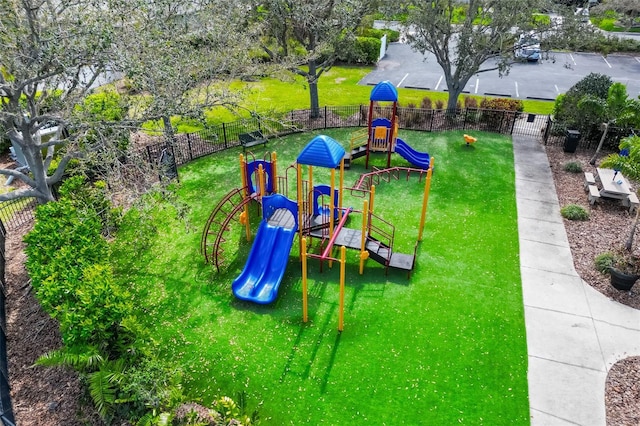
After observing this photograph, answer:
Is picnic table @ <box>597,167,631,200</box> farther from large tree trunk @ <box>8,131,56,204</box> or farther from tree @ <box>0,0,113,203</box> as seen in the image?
large tree trunk @ <box>8,131,56,204</box>

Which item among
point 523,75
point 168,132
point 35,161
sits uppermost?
point 168,132

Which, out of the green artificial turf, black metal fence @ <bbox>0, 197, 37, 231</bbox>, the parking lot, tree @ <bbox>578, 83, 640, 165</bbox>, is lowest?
the green artificial turf

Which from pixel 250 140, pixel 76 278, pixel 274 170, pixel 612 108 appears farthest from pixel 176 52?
pixel 612 108

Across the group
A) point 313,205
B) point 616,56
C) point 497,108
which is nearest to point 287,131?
point 313,205

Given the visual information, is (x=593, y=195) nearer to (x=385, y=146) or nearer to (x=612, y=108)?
(x=612, y=108)

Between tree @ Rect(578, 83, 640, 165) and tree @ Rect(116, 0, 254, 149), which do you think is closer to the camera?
tree @ Rect(116, 0, 254, 149)

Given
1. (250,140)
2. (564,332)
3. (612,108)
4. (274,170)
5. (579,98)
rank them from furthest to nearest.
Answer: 1. (579,98)
2. (250,140)
3. (612,108)
4. (274,170)
5. (564,332)

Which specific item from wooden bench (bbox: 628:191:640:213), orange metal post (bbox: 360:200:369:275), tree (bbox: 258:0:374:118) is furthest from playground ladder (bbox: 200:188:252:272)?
wooden bench (bbox: 628:191:640:213)
